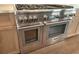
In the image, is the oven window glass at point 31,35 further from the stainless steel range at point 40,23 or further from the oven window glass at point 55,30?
the oven window glass at point 55,30

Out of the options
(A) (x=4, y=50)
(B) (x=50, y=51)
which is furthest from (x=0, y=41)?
(B) (x=50, y=51)

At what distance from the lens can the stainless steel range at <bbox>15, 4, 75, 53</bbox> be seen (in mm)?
655

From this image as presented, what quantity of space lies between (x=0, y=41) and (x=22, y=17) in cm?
27

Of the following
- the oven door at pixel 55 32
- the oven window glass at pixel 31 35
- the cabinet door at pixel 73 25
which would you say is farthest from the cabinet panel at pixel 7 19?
the cabinet door at pixel 73 25

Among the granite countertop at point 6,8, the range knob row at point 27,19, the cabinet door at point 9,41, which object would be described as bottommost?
the cabinet door at point 9,41

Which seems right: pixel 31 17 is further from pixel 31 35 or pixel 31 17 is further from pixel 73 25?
pixel 73 25

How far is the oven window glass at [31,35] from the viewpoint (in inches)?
29.0

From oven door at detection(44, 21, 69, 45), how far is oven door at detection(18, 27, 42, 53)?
0.07 metres

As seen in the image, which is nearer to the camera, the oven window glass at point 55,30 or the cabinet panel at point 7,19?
the cabinet panel at point 7,19

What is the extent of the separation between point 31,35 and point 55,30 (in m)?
0.23

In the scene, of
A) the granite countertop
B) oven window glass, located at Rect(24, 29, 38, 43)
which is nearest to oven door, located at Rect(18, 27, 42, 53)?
oven window glass, located at Rect(24, 29, 38, 43)

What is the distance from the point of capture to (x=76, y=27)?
2.57 feet

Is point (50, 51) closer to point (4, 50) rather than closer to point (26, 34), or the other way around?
point (26, 34)

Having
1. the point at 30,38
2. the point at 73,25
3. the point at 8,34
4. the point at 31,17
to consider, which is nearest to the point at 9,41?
the point at 8,34
